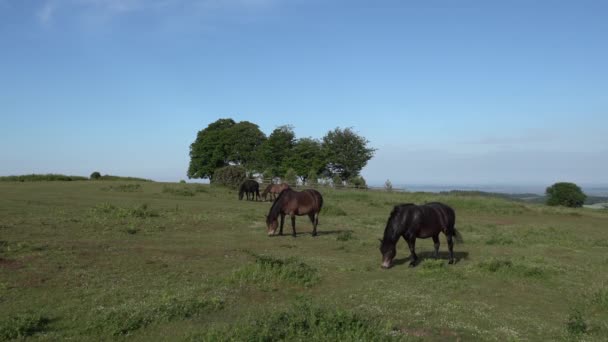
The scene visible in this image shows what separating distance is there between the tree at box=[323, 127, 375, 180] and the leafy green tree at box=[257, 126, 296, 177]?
7128mm

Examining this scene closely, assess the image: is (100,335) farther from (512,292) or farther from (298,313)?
(512,292)

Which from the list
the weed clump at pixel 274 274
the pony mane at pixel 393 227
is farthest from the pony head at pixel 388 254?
the weed clump at pixel 274 274

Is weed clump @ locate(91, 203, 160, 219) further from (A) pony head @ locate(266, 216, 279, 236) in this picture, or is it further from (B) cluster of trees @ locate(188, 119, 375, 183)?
(B) cluster of trees @ locate(188, 119, 375, 183)

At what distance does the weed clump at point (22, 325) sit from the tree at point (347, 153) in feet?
239

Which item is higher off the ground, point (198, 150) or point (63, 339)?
point (198, 150)

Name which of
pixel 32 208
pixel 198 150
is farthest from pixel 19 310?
pixel 198 150

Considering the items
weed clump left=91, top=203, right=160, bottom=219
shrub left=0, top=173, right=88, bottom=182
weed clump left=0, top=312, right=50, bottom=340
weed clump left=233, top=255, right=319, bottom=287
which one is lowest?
weed clump left=0, top=312, right=50, bottom=340

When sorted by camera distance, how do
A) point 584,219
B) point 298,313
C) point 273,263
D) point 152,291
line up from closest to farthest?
point 298,313 → point 152,291 → point 273,263 → point 584,219

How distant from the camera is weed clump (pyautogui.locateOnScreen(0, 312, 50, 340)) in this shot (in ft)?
22.1

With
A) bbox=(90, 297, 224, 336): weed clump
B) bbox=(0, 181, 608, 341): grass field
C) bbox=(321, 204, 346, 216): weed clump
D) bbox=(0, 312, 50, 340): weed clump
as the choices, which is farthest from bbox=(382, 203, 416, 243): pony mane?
bbox=(321, 204, 346, 216): weed clump

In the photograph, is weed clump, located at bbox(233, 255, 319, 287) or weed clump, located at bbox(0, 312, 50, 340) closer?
weed clump, located at bbox(0, 312, 50, 340)

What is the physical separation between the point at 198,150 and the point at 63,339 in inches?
2798

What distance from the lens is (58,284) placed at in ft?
32.3

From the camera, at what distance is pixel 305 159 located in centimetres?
7525
